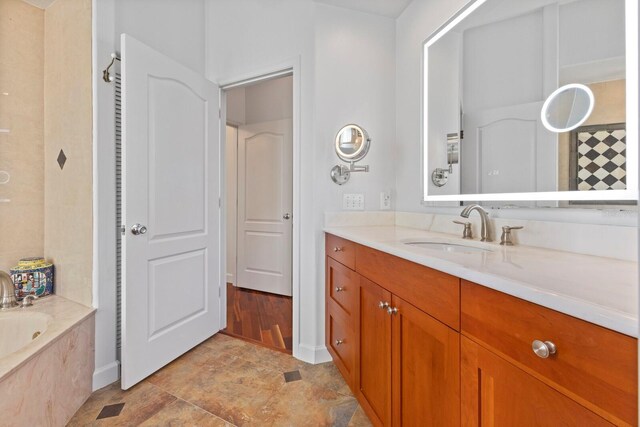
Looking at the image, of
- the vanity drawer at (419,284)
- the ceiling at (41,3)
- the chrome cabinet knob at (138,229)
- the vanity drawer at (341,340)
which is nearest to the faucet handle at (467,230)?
the vanity drawer at (419,284)

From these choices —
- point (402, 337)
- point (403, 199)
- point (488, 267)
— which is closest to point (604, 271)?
point (488, 267)

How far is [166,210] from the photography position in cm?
191

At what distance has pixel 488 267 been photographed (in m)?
0.72

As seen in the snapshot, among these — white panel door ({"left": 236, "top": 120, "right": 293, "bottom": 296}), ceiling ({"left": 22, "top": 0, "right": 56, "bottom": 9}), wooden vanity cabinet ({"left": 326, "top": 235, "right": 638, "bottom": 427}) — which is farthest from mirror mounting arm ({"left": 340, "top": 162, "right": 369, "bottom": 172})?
ceiling ({"left": 22, "top": 0, "right": 56, "bottom": 9})

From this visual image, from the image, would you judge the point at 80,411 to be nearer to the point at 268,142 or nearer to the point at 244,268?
the point at 244,268

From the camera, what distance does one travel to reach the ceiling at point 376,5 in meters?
1.95

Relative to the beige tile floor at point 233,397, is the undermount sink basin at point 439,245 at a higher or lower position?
higher

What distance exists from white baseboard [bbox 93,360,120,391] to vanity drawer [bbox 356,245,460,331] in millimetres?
1595

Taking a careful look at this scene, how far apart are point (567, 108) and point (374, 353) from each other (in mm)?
1145

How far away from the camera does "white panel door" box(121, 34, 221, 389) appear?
1684 mm

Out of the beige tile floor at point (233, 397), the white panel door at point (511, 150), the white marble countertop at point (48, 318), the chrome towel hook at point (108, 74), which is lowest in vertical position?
the beige tile floor at point (233, 397)

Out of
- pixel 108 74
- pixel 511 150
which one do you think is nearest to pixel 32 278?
pixel 108 74

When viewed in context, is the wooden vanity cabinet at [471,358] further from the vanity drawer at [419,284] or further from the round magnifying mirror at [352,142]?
the round magnifying mirror at [352,142]

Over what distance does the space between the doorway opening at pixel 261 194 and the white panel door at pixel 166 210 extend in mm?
1006
